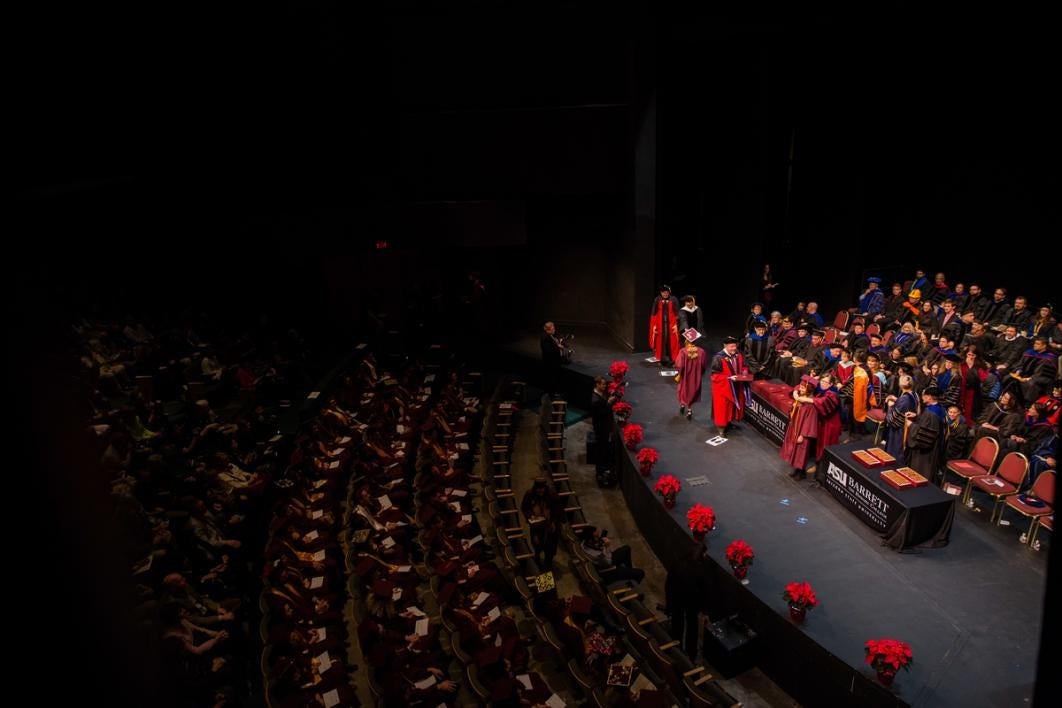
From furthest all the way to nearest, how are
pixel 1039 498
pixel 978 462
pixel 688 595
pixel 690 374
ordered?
pixel 690 374 < pixel 978 462 < pixel 1039 498 < pixel 688 595

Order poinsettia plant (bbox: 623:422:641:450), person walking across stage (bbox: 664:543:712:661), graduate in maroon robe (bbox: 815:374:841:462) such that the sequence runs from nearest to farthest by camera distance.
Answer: person walking across stage (bbox: 664:543:712:661) < graduate in maroon robe (bbox: 815:374:841:462) < poinsettia plant (bbox: 623:422:641:450)

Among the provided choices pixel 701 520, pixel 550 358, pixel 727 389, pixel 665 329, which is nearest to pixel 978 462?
pixel 727 389

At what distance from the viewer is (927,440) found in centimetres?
860

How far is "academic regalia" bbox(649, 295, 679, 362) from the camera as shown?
13773mm

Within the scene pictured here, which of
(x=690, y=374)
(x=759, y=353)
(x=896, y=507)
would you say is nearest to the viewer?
(x=896, y=507)

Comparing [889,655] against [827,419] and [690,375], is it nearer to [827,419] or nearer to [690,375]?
[827,419]

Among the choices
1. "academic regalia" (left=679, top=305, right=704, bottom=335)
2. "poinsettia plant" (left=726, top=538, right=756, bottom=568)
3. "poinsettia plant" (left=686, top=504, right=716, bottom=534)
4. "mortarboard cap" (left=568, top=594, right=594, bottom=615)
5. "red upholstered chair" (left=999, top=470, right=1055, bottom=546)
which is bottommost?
"mortarboard cap" (left=568, top=594, right=594, bottom=615)

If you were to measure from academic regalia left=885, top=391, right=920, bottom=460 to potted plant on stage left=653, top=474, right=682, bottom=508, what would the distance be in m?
2.70

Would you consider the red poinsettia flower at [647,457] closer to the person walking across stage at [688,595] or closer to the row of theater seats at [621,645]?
the row of theater seats at [621,645]

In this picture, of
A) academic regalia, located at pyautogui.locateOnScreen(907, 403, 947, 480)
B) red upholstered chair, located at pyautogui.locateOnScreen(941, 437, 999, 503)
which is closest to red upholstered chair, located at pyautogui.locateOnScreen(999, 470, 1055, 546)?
red upholstered chair, located at pyautogui.locateOnScreen(941, 437, 999, 503)

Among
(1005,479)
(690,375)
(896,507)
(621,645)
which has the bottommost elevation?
(621,645)

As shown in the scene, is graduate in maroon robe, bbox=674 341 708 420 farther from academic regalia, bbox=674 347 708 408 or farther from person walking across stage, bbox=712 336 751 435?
person walking across stage, bbox=712 336 751 435

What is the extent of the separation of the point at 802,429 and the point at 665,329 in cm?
479

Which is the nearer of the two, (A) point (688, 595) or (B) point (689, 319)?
(A) point (688, 595)
